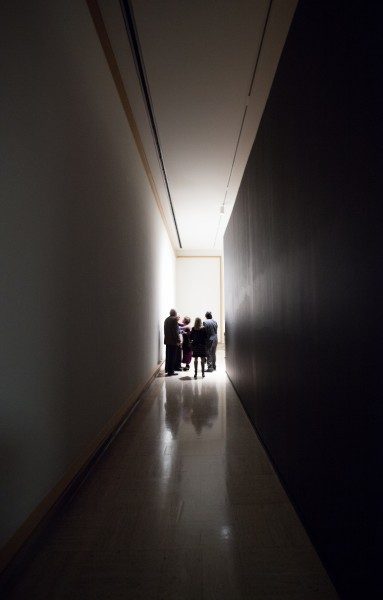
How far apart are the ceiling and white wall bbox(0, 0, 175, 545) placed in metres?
0.46

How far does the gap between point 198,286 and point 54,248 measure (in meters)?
11.2

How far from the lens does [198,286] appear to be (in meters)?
13.4

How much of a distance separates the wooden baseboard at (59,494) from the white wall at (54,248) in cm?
6

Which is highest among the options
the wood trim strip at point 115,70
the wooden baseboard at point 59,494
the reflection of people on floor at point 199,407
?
the wood trim strip at point 115,70

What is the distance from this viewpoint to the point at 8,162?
1.69 m

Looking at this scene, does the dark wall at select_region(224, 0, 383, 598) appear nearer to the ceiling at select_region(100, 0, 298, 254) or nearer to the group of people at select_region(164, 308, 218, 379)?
the ceiling at select_region(100, 0, 298, 254)

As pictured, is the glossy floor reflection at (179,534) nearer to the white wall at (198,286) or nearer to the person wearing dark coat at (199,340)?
the person wearing dark coat at (199,340)

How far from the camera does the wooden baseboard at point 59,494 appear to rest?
1.62m

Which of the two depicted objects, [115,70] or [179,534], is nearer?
[179,534]

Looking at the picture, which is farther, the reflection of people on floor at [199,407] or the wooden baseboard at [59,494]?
the reflection of people on floor at [199,407]

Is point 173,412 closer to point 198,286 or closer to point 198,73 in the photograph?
point 198,73

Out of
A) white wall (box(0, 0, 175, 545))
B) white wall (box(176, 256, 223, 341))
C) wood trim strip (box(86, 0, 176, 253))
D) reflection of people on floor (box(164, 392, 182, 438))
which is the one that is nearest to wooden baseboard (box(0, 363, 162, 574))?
white wall (box(0, 0, 175, 545))

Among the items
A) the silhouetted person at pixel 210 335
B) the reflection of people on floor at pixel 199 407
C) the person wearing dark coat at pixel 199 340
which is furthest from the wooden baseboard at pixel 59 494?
the silhouetted person at pixel 210 335

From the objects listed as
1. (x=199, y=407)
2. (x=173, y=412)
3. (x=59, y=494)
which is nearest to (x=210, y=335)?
(x=199, y=407)
